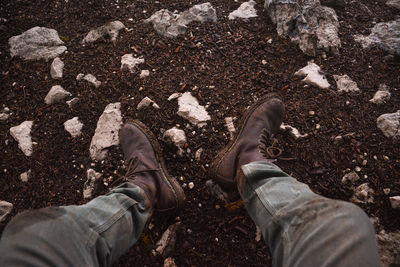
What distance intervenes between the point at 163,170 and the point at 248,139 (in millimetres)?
840

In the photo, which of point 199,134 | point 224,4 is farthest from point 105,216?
point 224,4

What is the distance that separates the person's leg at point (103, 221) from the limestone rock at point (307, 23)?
6.49 ft

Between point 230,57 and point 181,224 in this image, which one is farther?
point 230,57

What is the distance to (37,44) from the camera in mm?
2602

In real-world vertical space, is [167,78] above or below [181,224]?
above

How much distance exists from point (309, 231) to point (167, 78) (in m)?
1.93

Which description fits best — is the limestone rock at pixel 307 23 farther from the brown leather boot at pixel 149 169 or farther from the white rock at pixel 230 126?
the brown leather boot at pixel 149 169

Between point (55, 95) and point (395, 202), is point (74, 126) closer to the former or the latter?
point (55, 95)

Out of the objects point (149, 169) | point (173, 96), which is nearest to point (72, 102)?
point (173, 96)

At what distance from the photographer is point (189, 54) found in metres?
2.50

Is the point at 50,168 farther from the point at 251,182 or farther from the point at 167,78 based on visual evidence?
the point at 251,182

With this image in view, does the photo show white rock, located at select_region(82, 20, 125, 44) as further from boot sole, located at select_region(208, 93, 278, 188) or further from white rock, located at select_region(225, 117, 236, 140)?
boot sole, located at select_region(208, 93, 278, 188)

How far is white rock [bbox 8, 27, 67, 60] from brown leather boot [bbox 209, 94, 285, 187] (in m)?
2.30

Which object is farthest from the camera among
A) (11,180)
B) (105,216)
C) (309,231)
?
(11,180)
